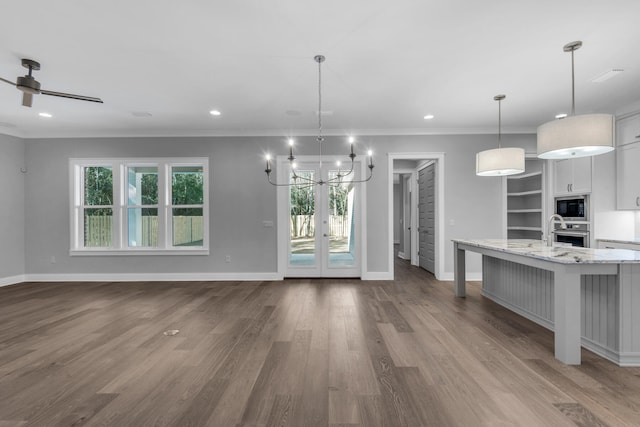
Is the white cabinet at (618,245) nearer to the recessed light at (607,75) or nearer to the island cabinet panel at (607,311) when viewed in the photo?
the island cabinet panel at (607,311)

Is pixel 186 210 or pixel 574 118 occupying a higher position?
pixel 574 118

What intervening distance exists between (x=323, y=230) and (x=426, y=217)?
242cm

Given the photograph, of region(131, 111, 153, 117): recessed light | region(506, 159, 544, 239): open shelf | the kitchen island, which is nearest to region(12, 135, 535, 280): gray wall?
region(131, 111, 153, 117): recessed light

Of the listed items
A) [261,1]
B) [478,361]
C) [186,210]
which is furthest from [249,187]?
[478,361]

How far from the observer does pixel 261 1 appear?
83.1 inches

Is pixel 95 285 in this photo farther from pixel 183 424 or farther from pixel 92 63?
pixel 183 424

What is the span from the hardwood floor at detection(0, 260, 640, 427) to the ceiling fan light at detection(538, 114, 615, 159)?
68.7 inches

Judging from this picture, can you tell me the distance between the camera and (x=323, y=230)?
18.0 feet

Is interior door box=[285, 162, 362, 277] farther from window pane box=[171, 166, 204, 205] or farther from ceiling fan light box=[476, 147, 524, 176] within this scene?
ceiling fan light box=[476, 147, 524, 176]

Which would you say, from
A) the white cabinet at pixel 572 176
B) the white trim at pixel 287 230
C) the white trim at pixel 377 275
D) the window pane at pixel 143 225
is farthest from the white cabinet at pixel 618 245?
the window pane at pixel 143 225

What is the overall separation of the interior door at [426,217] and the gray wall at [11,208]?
7.88 meters

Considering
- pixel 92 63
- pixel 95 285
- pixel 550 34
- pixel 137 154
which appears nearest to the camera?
pixel 550 34

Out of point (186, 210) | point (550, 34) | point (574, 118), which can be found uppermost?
point (550, 34)

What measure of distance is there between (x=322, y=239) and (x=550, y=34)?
412 cm
